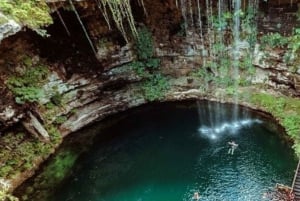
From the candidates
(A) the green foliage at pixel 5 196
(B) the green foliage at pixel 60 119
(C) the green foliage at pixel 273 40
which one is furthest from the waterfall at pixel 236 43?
(A) the green foliage at pixel 5 196

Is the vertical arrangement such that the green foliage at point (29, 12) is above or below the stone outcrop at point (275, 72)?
above

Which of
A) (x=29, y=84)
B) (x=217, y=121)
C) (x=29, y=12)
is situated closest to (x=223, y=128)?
(x=217, y=121)

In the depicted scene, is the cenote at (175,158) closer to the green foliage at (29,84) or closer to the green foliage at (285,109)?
the green foliage at (285,109)

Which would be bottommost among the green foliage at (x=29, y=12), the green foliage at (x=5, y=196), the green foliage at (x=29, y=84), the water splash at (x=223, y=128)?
the water splash at (x=223, y=128)

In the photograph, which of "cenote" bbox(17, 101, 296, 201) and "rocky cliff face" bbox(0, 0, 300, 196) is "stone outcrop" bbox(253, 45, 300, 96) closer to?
"rocky cliff face" bbox(0, 0, 300, 196)

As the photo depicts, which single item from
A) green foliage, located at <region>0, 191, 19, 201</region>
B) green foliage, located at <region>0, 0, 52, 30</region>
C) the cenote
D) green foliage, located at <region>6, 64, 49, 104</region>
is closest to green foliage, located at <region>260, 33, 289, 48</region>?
the cenote

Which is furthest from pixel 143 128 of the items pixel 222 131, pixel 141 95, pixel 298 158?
pixel 298 158

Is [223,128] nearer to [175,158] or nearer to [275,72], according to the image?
[175,158]
